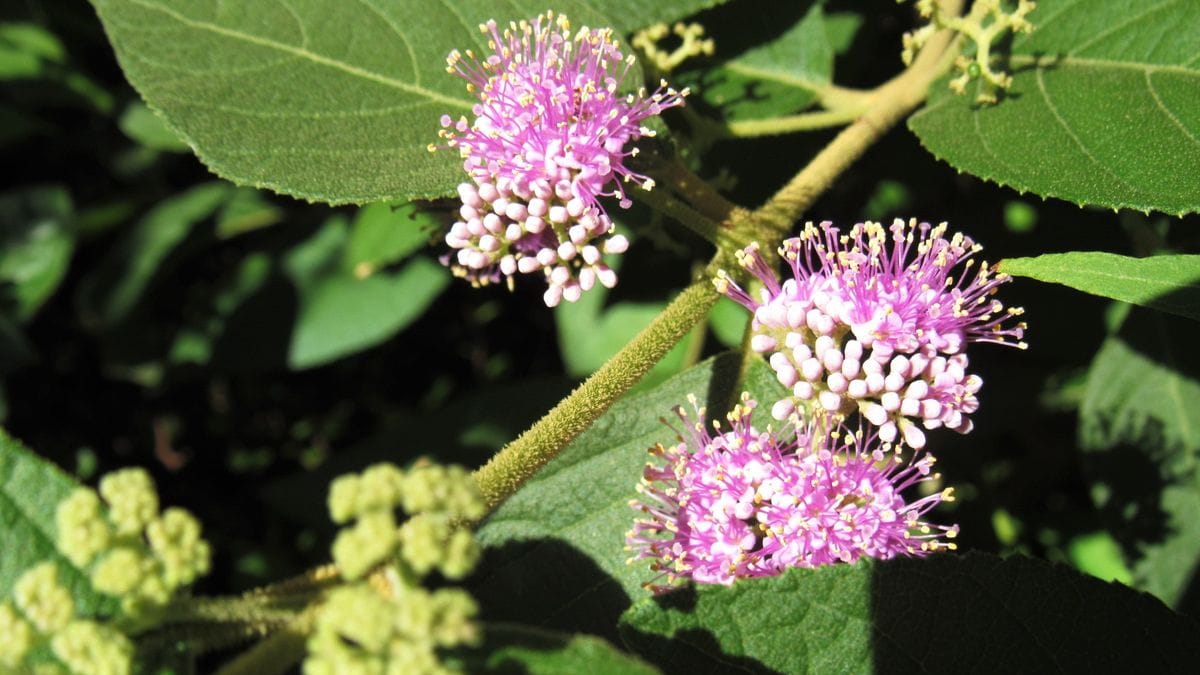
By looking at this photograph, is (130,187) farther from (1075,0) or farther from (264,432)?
(1075,0)

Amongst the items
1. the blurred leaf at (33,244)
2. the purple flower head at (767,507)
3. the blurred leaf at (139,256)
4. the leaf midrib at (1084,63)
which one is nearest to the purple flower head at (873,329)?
the purple flower head at (767,507)

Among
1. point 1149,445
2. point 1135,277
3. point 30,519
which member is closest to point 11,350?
point 30,519

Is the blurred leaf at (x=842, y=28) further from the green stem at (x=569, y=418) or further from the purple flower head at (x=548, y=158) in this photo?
the green stem at (x=569, y=418)

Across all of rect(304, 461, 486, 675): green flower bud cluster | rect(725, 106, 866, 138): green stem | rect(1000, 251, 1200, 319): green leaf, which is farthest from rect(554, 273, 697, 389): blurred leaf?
rect(304, 461, 486, 675): green flower bud cluster

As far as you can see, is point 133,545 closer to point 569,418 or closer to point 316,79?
point 569,418

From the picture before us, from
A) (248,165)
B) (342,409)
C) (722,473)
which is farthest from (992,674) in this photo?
(342,409)

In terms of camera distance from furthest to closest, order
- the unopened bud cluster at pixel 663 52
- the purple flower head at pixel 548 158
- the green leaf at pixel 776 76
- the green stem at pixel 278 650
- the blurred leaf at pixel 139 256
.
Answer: the blurred leaf at pixel 139 256
the green leaf at pixel 776 76
the unopened bud cluster at pixel 663 52
the purple flower head at pixel 548 158
the green stem at pixel 278 650

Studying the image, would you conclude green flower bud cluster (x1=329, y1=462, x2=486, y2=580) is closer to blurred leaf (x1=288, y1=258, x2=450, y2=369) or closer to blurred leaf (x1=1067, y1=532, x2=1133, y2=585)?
blurred leaf (x1=288, y1=258, x2=450, y2=369)
